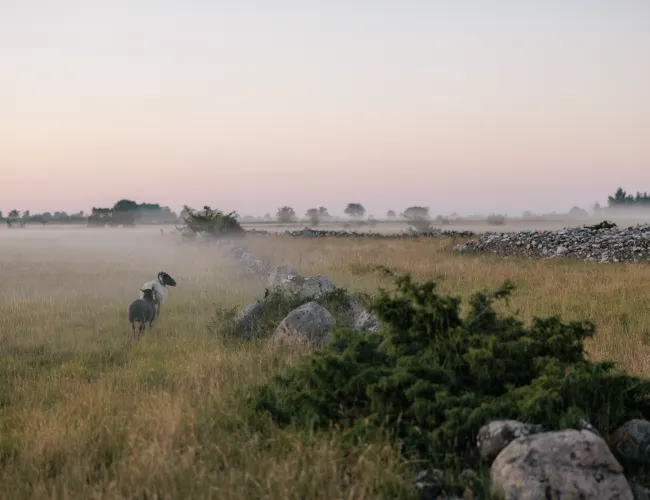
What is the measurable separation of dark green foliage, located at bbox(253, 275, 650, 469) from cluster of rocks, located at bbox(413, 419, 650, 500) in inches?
11.5

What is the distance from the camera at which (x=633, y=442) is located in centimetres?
462

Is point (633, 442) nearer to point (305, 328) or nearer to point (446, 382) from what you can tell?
point (446, 382)

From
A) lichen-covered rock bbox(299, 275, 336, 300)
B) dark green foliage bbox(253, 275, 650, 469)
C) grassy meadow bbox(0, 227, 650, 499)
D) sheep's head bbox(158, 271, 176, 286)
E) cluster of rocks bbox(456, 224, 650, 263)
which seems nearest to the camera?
grassy meadow bbox(0, 227, 650, 499)

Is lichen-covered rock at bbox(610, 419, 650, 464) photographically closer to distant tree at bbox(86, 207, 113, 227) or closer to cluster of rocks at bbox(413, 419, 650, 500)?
cluster of rocks at bbox(413, 419, 650, 500)

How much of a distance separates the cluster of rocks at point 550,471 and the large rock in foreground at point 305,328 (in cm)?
425

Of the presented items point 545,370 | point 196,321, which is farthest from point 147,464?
point 196,321

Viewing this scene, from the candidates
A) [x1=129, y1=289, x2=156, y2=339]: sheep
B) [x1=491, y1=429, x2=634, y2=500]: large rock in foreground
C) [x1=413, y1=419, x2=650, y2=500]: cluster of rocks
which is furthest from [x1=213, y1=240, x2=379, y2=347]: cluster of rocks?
[x1=491, y1=429, x2=634, y2=500]: large rock in foreground

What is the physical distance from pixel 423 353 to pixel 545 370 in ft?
3.67

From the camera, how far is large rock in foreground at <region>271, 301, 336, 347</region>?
329 inches

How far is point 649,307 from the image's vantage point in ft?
41.4

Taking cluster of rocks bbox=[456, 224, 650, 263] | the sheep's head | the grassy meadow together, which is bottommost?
the grassy meadow

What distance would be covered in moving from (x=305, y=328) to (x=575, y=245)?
22597 millimetres

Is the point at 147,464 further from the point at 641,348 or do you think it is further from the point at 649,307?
the point at 649,307

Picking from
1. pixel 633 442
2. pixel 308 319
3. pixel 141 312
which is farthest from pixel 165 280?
pixel 633 442
